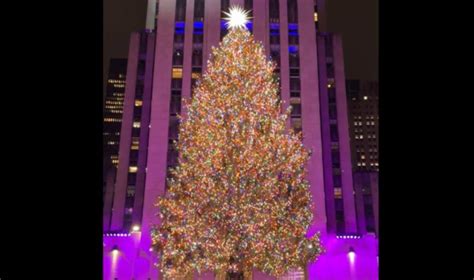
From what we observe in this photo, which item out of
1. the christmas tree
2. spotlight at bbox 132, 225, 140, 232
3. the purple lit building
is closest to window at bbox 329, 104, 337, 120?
the purple lit building

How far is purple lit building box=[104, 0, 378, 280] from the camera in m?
36.6

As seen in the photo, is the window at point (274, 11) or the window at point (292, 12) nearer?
the window at point (274, 11)

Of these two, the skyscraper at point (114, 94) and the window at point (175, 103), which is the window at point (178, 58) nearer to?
the window at point (175, 103)

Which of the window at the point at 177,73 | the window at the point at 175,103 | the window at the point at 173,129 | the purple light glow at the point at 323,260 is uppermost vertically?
the window at the point at 177,73

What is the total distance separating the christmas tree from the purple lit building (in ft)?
50.9

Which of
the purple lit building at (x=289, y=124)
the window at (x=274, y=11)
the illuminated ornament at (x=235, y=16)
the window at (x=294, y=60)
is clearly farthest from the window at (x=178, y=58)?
the window at (x=294, y=60)

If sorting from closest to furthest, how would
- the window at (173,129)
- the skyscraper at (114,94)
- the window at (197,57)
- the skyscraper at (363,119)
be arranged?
the window at (173,129) < the window at (197,57) < the skyscraper at (114,94) < the skyscraper at (363,119)

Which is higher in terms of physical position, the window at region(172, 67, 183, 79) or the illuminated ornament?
the illuminated ornament

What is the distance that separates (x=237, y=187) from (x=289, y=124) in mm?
18128

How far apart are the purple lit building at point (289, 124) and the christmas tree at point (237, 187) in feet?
50.9

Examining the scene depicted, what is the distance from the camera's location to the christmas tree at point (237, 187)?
61.9 feet

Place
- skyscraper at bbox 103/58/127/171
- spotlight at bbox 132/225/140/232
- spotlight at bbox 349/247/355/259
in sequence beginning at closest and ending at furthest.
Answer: spotlight at bbox 349/247/355/259
spotlight at bbox 132/225/140/232
skyscraper at bbox 103/58/127/171

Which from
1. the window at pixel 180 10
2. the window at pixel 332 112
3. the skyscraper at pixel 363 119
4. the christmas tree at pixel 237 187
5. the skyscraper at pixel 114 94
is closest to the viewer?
the christmas tree at pixel 237 187

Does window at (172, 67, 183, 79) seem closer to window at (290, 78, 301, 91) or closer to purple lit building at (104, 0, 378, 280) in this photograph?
purple lit building at (104, 0, 378, 280)
